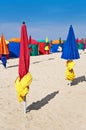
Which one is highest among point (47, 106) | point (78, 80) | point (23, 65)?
point (23, 65)

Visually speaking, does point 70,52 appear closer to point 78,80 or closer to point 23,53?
point 78,80

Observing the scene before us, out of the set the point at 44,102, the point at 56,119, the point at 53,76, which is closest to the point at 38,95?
the point at 44,102

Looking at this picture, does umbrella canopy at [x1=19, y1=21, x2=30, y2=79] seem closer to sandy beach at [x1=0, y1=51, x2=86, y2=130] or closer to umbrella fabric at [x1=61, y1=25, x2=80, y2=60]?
sandy beach at [x1=0, y1=51, x2=86, y2=130]

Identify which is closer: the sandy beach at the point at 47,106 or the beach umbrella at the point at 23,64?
the sandy beach at the point at 47,106

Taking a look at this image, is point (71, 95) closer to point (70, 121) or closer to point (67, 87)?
point (67, 87)

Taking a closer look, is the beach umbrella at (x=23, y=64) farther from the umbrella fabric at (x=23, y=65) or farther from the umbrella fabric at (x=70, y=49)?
the umbrella fabric at (x=70, y=49)

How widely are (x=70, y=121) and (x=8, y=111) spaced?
6.67ft

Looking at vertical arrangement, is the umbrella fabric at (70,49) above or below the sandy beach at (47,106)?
above

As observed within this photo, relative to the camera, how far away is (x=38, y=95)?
11477 mm

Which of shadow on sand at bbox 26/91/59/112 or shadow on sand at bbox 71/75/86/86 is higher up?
shadow on sand at bbox 71/75/86/86

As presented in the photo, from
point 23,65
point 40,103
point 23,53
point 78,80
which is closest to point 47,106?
point 40,103

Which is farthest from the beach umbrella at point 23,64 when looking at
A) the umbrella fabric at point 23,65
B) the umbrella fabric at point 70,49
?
the umbrella fabric at point 70,49

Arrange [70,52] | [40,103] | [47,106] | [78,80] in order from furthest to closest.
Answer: [78,80] → [70,52] → [40,103] → [47,106]

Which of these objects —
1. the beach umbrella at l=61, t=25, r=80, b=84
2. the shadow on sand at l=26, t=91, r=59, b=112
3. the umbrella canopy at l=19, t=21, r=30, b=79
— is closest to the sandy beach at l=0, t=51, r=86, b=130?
the shadow on sand at l=26, t=91, r=59, b=112
